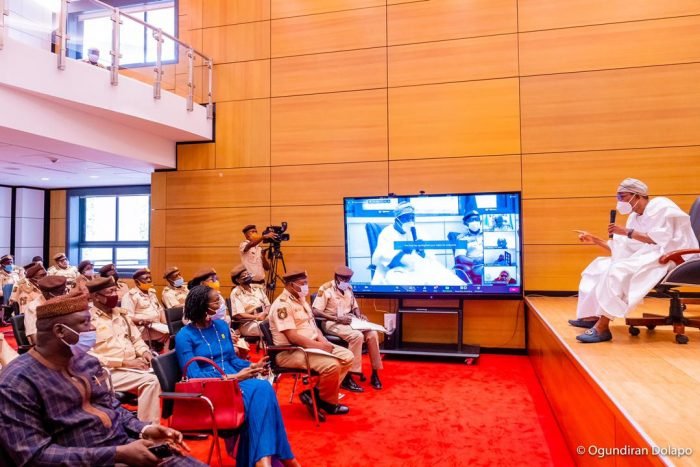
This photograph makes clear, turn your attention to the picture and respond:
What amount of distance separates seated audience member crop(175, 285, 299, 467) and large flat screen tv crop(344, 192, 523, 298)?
3.06 m

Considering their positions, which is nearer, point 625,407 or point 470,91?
point 625,407

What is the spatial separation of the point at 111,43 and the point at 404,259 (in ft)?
14.0

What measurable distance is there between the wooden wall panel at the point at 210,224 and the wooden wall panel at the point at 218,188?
0.09m

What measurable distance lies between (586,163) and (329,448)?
465cm

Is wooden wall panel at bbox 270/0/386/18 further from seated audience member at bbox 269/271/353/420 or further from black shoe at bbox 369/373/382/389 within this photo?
black shoe at bbox 369/373/382/389

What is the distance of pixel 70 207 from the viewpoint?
36.3ft

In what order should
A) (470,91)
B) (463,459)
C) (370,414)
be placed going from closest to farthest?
(463,459)
(370,414)
(470,91)

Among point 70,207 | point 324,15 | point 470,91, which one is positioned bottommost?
point 70,207

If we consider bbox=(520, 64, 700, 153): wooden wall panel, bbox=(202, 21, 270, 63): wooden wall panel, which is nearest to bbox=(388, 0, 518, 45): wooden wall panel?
bbox=(520, 64, 700, 153): wooden wall panel

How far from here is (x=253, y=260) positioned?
6625 mm

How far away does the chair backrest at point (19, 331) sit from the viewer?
3857 mm

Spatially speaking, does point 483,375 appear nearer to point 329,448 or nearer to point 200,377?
point 329,448

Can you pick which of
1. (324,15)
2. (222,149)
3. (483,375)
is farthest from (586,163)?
(222,149)

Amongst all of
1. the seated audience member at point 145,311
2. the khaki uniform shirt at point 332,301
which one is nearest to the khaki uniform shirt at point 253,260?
the seated audience member at point 145,311
